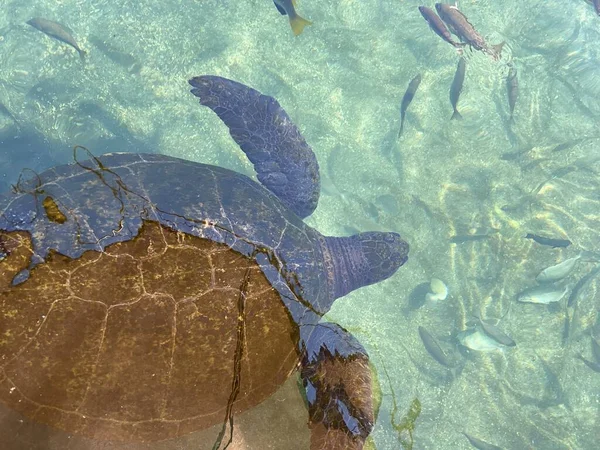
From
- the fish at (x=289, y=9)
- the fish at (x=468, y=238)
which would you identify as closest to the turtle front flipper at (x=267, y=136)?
the fish at (x=289, y=9)

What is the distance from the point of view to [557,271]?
206 inches

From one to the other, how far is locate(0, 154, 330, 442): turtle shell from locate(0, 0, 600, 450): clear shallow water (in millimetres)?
3679

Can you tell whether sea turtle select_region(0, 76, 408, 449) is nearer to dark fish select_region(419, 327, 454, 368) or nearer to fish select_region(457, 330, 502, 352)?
dark fish select_region(419, 327, 454, 368)

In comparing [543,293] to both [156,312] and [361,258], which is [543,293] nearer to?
[361,258]

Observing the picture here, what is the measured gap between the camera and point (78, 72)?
595 cm

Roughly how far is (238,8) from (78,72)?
2661 millimetres

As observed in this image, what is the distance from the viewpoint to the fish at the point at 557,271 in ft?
17.0

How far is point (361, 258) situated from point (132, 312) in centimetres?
243

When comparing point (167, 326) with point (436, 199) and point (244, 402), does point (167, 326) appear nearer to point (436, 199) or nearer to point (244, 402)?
point (244, 402)

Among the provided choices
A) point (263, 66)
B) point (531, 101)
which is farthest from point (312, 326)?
point (531, 101)

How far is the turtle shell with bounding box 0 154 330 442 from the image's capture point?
179 cm

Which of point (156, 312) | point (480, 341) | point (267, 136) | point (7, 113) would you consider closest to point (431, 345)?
point (480, 341)

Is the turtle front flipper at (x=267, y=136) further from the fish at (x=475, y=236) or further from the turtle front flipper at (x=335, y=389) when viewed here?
the fish at (x=475, y=236)

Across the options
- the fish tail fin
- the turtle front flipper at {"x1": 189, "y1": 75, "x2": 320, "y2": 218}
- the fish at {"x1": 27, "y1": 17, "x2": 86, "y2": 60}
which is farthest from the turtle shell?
the fish at {"x1": 27, "y1": 17, "x2": 86, "y2": 60}
